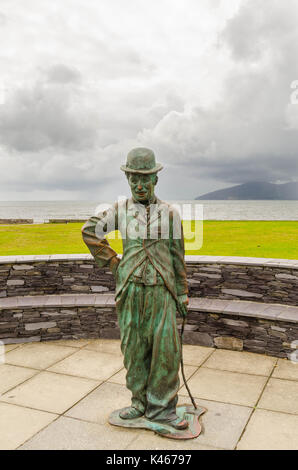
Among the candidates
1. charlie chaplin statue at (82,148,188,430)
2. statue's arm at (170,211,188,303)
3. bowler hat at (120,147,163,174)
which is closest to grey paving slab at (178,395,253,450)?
charlie chaplin statue at (82,148,188,430)

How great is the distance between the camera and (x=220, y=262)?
23.4 feet

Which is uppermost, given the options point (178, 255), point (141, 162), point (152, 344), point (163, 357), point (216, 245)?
point (141, 162)

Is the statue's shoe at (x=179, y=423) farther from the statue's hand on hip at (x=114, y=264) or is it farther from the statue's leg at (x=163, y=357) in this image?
the statue's hand on hip at (x=114, y=264)

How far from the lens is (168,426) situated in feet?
13.3

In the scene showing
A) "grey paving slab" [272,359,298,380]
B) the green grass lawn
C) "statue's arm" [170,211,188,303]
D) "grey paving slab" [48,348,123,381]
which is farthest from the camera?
the green grass lawn

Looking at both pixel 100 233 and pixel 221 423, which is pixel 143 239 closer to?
pixel 100 233

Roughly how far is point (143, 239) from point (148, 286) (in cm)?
48

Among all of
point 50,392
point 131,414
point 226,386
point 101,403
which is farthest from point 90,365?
point 226,386

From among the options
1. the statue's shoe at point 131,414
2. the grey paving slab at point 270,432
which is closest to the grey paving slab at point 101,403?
the statue's shoe at point 131,414

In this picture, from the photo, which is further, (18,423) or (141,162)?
(18,423)

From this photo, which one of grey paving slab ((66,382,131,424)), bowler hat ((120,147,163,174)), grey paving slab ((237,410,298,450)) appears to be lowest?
grey paving slab ((237,410,298,450))

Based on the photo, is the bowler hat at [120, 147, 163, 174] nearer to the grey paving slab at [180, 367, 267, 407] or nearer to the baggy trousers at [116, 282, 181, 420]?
the baggy trousers at [116, 282, 181, 420]

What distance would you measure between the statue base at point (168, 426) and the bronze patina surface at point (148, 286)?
12 mm

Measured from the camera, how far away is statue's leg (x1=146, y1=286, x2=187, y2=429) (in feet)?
13.2
